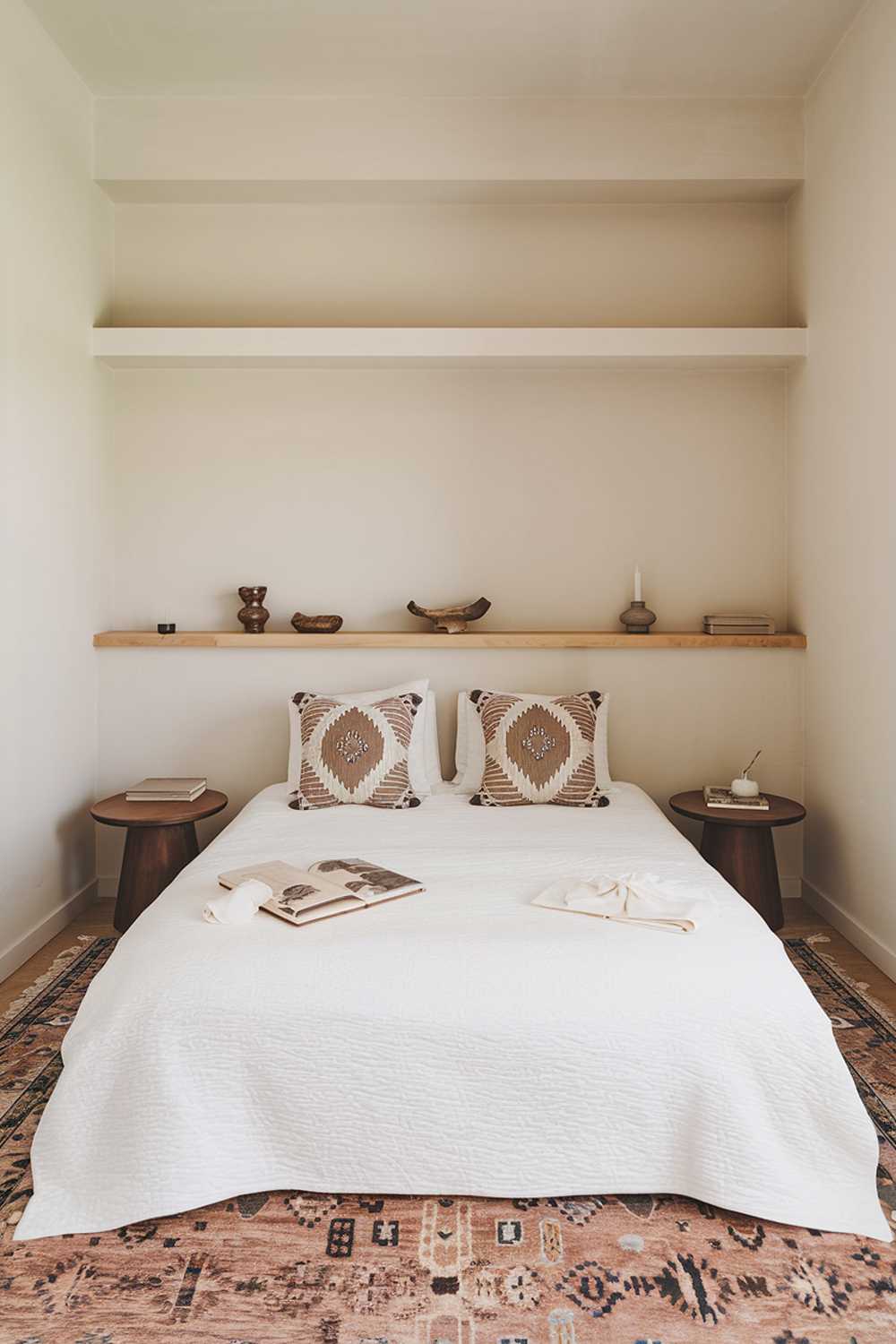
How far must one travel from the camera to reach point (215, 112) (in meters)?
3.54

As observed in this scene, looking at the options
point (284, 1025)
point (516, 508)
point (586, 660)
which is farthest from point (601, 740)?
point (284, 1025)

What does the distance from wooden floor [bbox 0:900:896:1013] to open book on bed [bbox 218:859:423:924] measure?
3.19 feet

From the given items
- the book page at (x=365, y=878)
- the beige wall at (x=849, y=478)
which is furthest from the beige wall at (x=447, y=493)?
the book page at (x=365, y=878)

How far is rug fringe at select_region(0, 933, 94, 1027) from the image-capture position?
2.63 metres

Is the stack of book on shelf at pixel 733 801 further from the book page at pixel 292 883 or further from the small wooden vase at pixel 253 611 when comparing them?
the small wooden vase at pixel 253 611

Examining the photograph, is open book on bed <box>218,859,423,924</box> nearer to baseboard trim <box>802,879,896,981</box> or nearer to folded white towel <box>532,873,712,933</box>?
folded white towel <box>532,873,712,933</box>

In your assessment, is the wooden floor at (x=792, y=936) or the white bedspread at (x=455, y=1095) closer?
the white bedspread at (x=455, y=1095)

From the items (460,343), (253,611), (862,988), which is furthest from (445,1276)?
(460,343)

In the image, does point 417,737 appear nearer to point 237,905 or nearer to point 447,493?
point 447,493

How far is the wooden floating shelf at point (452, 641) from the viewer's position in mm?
3635

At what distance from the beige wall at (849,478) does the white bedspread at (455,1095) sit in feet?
4.25

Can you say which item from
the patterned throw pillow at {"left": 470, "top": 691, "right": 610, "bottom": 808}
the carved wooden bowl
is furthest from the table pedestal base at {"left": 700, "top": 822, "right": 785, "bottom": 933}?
the carved wooden bowl

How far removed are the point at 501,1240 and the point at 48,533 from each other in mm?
2673

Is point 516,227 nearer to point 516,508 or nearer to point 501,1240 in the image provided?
point 516,508
